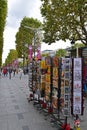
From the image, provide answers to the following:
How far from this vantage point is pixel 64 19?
116ft

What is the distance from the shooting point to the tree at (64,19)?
1353 inches

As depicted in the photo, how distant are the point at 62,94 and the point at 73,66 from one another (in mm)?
1272

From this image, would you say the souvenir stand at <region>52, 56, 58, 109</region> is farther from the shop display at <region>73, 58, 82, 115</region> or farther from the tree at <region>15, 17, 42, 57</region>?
the tree at <region>15, 17, 42, 57</region>

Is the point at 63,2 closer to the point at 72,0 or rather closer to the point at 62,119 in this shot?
the point at 72,0

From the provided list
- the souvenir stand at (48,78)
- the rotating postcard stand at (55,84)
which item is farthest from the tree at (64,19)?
the rotating postcard stand at (55,84)

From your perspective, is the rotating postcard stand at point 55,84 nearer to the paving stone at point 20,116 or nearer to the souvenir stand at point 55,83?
the souvenir stand at point 55,83

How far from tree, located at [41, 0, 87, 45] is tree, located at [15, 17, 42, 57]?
42.8 m

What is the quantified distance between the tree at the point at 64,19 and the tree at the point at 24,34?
1685 inches

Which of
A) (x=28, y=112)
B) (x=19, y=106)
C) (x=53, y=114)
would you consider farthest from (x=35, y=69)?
(x=53, y=114)

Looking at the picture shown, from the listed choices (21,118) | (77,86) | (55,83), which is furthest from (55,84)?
(77,86)

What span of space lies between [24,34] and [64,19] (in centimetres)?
5207

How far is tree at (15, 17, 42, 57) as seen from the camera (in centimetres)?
8325

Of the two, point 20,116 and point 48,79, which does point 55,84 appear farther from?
point 20,116

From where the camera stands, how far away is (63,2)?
35.2m
